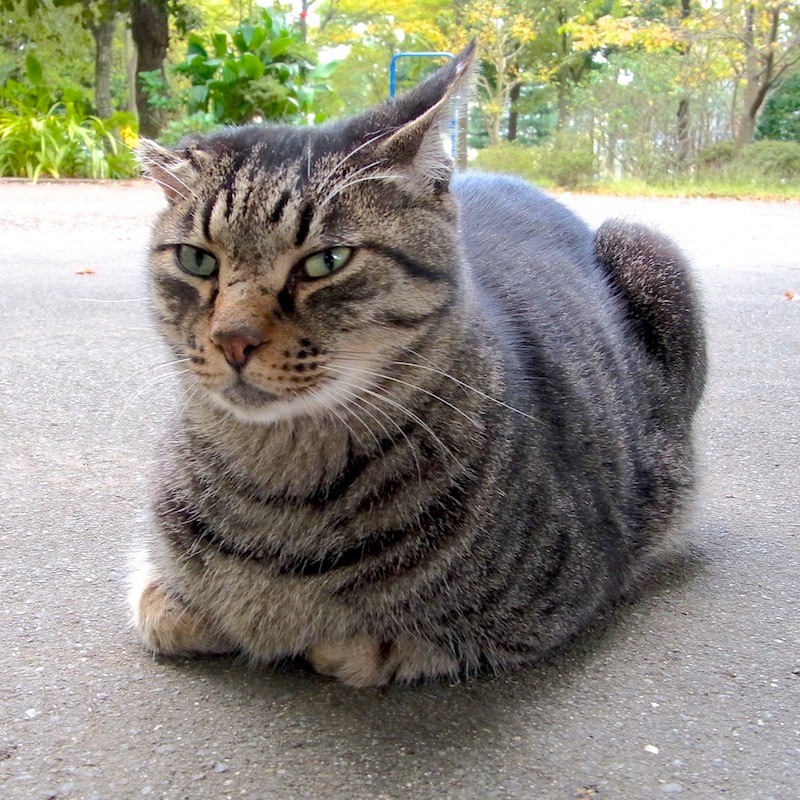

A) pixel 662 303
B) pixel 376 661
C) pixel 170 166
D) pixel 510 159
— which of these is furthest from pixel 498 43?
pixel 376 661

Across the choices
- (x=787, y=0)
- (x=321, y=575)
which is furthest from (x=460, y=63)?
(x=787, y=0)

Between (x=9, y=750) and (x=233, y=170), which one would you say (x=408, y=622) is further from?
(x=233, y=170)

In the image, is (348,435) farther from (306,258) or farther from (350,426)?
(306,258)

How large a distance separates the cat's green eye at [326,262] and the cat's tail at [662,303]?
4.22ft

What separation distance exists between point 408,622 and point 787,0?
49.4 ft

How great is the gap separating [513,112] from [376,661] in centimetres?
2188

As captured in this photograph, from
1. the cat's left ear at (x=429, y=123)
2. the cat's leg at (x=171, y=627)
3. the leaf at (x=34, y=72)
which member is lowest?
the cat's leg at (x=171, y=627)

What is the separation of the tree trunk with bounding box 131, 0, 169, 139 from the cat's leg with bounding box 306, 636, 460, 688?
42.6ft

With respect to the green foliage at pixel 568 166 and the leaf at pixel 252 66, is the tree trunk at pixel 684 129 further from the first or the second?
the leaf at pixel 252 66

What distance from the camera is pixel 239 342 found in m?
1.66

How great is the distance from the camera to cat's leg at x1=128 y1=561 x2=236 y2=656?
190cm

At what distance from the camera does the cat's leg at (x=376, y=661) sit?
5.95 ft

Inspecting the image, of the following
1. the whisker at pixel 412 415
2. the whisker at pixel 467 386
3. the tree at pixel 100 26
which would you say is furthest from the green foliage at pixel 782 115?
the whisker at pixel 412 415

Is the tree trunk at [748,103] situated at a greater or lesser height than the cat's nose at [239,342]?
greater
